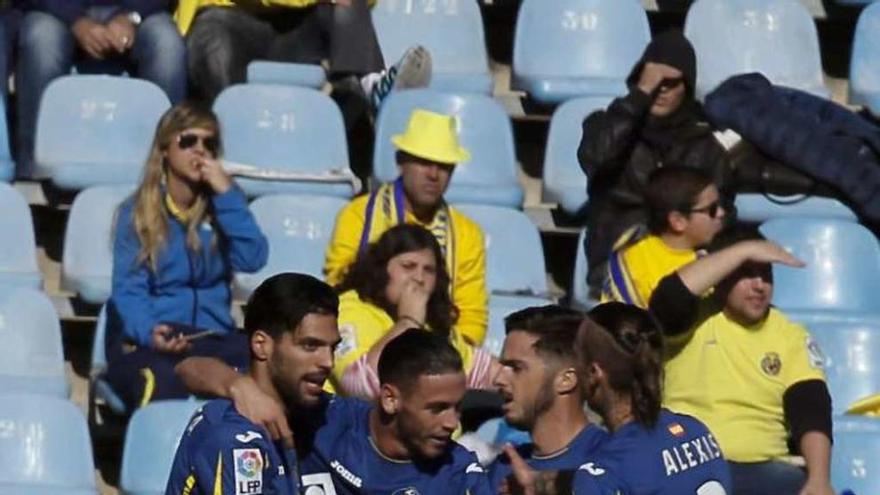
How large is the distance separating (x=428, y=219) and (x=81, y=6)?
1.92 meters

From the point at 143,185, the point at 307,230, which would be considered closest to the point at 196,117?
the point at 143,185

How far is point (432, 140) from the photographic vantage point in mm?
7988

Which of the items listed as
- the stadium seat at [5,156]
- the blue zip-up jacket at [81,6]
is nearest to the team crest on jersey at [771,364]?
the stadium seat at [5,156]

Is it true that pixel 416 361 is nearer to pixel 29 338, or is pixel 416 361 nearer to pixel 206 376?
pixel 206 376

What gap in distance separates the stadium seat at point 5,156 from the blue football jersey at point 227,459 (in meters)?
3.29

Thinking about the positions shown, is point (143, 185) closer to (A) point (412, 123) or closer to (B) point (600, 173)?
(A) point (412, 123)

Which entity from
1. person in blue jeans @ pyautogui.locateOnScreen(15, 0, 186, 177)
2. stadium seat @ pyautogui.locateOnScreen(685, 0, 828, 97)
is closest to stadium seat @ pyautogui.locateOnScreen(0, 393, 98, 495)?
person in blue jeans @ pyautogui.locateOnScreen(15, 0, 186, 177)

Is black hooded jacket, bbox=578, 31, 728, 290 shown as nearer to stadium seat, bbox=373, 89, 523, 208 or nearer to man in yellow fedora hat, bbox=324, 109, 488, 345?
man in yellow fedora hat, bbox=324, 109, 488, 345

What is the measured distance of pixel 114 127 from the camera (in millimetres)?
8992

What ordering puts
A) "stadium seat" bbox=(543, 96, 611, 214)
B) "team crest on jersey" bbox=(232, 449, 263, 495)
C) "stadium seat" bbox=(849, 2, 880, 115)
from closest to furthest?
"team crest on jersey" bbox=(232, 449, 263, 495), "stadium seat" bbox=(543, 96, 611, 214), "stadium seat" bbox=(849, 2, 880, 115)

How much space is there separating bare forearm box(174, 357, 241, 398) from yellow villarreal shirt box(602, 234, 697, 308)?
122cm

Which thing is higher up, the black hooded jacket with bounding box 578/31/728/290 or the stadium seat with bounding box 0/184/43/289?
the black hooded jacket with bounding box 578/31/728/290

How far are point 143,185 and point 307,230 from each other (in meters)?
0.82

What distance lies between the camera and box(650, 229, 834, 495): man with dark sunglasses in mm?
7336
